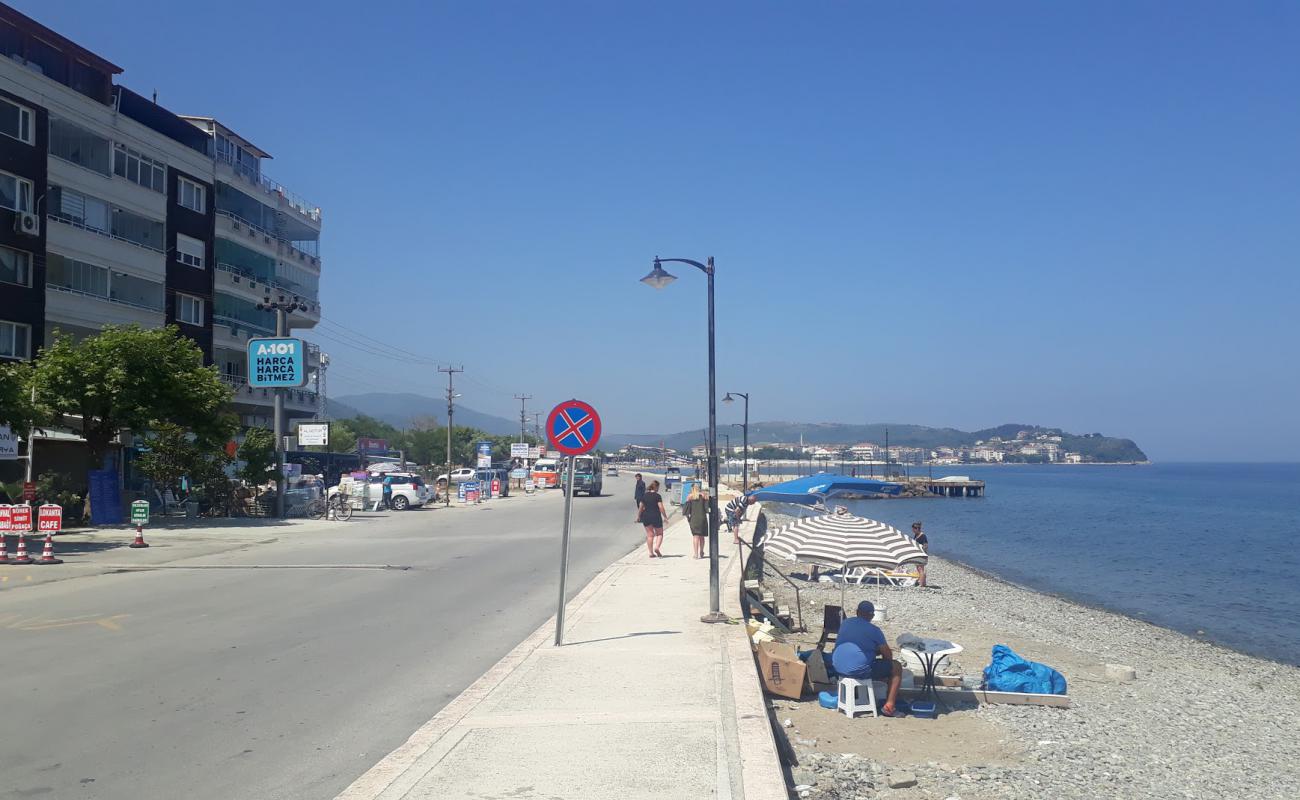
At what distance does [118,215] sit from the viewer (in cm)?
4288

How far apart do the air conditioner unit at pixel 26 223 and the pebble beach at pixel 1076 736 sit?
108 ft

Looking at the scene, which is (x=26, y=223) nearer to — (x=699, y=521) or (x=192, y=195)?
(x=192, y=195)

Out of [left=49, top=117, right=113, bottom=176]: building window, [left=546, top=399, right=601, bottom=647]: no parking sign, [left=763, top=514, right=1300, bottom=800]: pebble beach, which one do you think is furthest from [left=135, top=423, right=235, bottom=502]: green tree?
[left=546, top=399, right=601, bottom=647]: no parking sign

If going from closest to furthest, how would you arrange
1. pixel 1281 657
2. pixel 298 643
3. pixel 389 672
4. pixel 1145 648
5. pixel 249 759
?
pixel 249 759, pixel 389 672, pixel 298 643, pixel 1145 648, pixel 1281 657

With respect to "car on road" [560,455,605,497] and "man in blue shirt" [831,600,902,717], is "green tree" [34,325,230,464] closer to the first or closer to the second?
"man in blue shirt" [831,600,902,717]

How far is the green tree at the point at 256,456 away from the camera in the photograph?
117 feet

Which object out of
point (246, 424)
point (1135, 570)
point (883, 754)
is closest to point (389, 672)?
point (883, 754)

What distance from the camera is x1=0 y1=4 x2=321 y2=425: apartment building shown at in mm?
36844

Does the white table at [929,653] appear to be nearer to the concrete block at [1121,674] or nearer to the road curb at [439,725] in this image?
the road curb at [439,725]

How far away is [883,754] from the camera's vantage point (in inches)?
327

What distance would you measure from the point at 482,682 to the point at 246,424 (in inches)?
2020

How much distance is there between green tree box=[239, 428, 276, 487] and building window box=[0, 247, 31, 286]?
1062 cm

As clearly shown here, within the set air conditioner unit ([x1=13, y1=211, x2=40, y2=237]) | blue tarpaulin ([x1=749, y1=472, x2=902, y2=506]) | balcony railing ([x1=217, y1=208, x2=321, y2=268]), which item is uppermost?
balcony railing ([x1=217, y1=208, x2=321, y2=268])

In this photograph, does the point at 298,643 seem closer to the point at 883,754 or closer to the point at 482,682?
the point at 482,682
